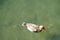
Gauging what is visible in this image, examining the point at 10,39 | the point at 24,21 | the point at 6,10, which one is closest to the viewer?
the point at 10,39

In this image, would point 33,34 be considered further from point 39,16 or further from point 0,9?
point 0,9

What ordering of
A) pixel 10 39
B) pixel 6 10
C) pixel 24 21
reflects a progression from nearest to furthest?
pixel 10 39 < pixel 24 21 < pixel 6 10

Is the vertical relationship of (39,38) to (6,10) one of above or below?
below

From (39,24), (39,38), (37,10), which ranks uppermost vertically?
(37,10)

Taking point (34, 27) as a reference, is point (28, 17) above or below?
above

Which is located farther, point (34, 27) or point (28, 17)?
point (28, 17)

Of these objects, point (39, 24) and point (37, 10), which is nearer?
point (39, 24)

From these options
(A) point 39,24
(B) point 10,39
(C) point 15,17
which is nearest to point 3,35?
(B) point 10,39
